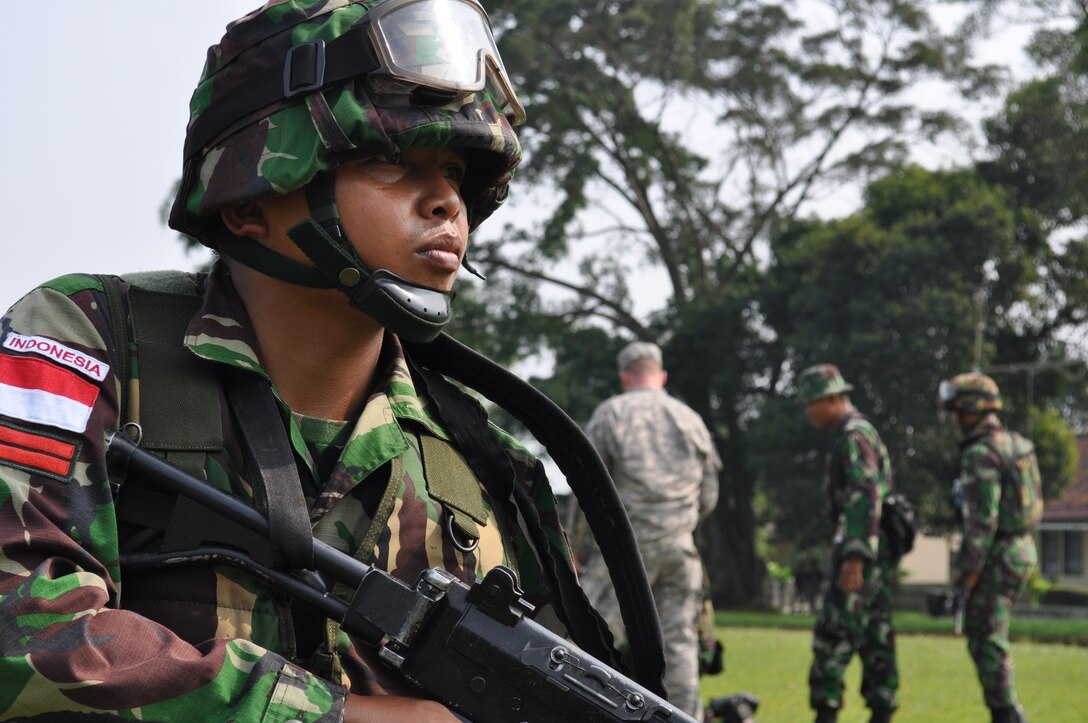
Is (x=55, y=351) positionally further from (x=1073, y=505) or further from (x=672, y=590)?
(x=1073, y=505)

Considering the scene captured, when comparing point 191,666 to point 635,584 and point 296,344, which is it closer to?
point 296,344

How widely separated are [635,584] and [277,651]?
69cm

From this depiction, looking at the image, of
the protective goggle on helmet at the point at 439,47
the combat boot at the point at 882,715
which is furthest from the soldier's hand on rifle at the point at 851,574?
the protective goggle on helmet at the point at 439,47

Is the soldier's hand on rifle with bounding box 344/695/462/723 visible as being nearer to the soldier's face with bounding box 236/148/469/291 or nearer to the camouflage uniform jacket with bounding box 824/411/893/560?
the soldier's face with bounding box 236/148/469/291

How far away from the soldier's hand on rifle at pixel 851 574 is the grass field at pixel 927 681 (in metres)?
1.06

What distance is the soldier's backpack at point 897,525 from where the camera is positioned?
8.46m

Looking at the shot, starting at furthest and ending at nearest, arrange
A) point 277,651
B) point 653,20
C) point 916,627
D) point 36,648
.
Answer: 1. point 653,20
2. point 916,627
3. point 277,651
4. point 36,648

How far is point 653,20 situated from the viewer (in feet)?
90.4

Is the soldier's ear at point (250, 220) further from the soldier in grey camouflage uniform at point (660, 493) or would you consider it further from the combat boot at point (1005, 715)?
the combat boot at point (1005, 715)

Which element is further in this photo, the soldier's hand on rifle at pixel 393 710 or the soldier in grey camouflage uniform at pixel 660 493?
the soldier in grey camouflage uniform at pixel 660 493

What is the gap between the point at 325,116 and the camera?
1950mm

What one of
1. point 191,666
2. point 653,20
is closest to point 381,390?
point 191,666

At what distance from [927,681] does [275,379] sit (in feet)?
33.6

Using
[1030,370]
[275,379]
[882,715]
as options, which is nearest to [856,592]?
[882,715]
